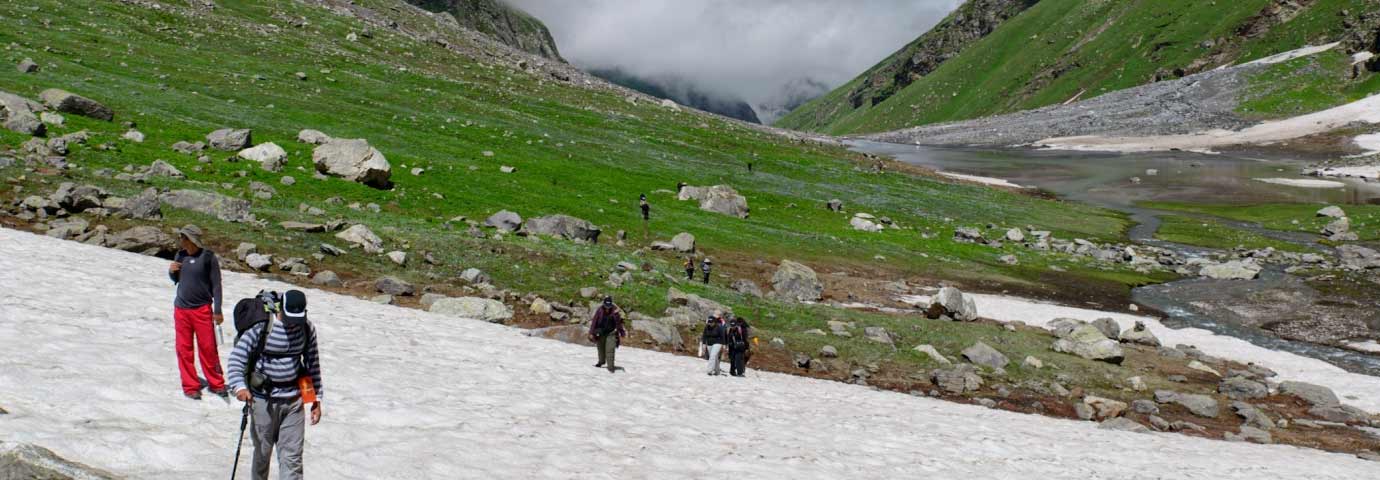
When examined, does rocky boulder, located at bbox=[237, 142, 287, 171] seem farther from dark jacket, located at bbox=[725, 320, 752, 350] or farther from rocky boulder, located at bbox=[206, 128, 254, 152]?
dark jacket, located at bbox=[725, 320, 752, 350]

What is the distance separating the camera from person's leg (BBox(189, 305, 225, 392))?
14305 mm

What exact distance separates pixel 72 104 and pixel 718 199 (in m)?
45.0

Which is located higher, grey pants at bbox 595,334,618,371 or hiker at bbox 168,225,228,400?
hiker at bbox 168,225,228,400

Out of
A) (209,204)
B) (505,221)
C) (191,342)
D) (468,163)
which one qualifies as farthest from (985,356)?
(468,163)

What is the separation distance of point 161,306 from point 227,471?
11.3 metres

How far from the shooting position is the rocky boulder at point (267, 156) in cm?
4650

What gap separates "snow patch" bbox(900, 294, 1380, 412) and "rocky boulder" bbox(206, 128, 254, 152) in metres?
40.7

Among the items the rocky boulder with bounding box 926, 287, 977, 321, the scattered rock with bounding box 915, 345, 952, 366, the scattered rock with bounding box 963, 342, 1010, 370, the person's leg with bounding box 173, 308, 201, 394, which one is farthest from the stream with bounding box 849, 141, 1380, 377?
the person's leg with bounding box 173, 308, 201, 394

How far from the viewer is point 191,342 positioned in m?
14.5

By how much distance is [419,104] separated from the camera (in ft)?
276

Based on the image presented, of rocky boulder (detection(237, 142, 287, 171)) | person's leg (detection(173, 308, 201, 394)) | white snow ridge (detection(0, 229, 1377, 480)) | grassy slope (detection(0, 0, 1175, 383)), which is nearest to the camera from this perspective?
white snow ridge (detection(0, 229, 1377, 480))

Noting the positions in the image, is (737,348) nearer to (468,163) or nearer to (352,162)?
(352,162)

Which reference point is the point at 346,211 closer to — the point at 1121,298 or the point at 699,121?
the point at 1121,298

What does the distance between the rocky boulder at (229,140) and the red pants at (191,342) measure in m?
39.2
